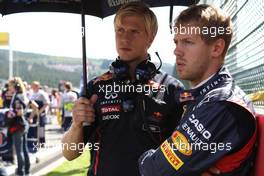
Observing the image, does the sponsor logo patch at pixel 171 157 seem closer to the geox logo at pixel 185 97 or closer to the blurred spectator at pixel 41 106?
the geox logo at pixel 185 97

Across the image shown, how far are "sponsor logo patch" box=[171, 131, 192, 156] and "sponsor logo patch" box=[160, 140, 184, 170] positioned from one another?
31 millimetres

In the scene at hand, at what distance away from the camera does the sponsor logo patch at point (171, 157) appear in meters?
1.66

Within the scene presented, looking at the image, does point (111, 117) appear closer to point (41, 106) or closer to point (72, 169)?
point (72, 169)

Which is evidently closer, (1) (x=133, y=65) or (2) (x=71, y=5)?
(1) (x=133, y=65)

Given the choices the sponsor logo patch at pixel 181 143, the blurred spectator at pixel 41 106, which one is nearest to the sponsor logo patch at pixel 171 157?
the sponsor logo patch at pixel 181 143

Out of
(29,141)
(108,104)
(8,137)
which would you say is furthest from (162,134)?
(29,141)

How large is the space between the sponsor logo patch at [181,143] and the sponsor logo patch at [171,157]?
0.03 m

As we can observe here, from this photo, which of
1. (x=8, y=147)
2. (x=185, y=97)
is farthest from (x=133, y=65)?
(x=8, y=147)

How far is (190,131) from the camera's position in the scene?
5.45ft

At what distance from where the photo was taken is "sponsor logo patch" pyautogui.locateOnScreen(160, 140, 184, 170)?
65.2 inches

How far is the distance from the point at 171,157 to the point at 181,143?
7 cm

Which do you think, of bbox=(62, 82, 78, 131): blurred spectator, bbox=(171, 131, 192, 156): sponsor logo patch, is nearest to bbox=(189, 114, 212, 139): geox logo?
bbox=(171, 131, 192, 156): sponsor logo patch

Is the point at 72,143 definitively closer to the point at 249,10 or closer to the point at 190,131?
the point at 190,131

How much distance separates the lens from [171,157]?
5.53 feet
